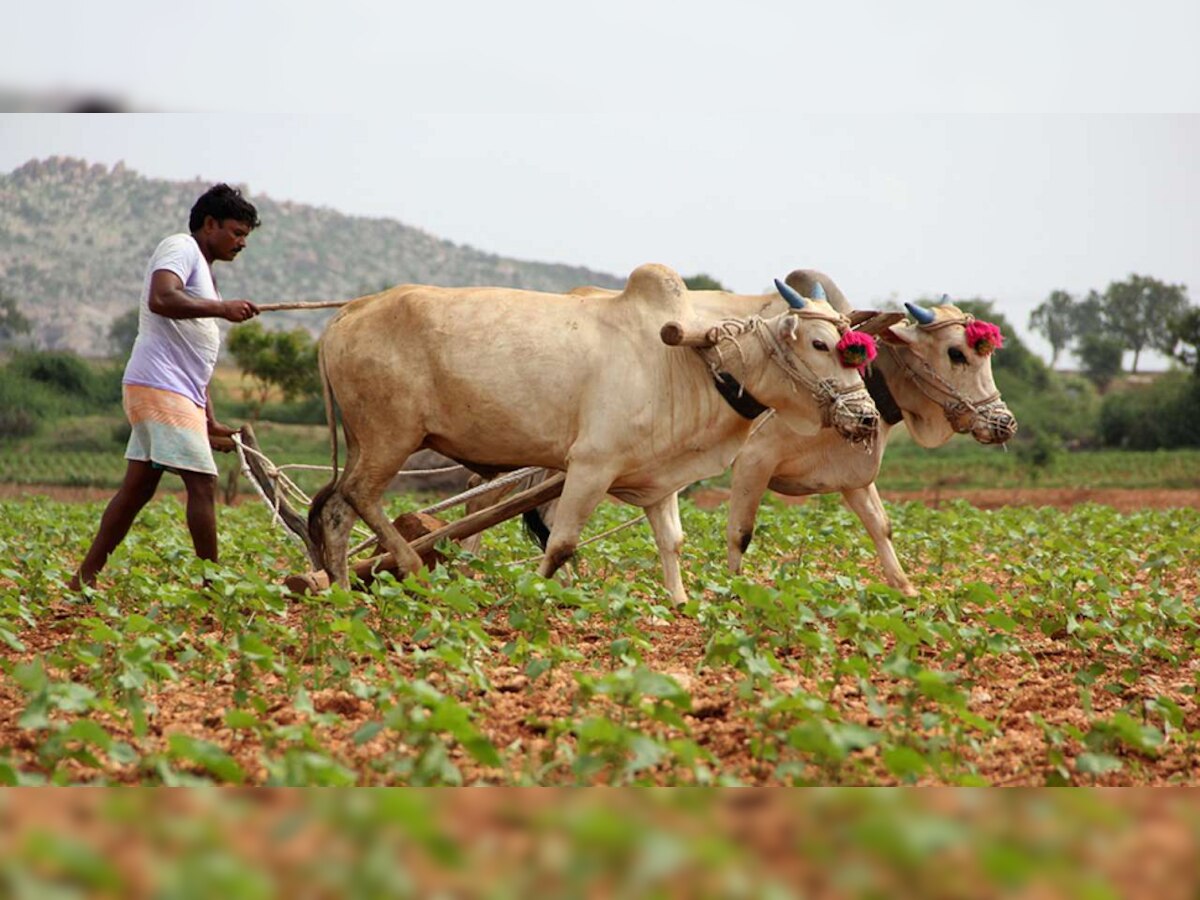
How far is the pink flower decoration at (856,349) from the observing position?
5281 millimetres

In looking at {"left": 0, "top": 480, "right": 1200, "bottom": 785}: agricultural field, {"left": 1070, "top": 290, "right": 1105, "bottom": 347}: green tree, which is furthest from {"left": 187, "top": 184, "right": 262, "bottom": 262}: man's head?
{"left": 1070, "top": 290, "right": 1105, "bottom": 347}: green tree

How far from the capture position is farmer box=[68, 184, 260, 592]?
5305mm

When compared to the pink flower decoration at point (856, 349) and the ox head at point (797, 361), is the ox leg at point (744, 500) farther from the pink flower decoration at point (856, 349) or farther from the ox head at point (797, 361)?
the pink flower decoration at point (856, 349)

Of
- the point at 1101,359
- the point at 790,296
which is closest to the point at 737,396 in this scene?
the point at 790,296

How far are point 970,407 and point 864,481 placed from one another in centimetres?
64

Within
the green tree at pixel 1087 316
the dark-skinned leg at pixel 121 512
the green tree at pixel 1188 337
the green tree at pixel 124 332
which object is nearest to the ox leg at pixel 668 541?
the dark-skinned leg at pixel 121 512

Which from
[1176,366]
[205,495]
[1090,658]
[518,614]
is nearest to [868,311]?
[1090,658]

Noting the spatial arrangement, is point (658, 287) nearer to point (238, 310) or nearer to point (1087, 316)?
point (238, 310)

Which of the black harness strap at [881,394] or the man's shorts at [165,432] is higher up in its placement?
the black harness strap at [881,394]

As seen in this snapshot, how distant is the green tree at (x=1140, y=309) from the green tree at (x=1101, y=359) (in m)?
0.73

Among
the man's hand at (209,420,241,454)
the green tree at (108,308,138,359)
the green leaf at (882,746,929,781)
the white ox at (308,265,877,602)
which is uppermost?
the white ox at (308,265,877,602)

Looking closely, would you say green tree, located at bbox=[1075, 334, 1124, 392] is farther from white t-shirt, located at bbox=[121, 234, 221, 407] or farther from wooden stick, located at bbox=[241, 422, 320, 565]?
white t-shirt, located at bbox=[121, 234, 221, 407]

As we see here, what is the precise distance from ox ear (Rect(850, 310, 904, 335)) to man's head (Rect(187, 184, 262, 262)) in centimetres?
262

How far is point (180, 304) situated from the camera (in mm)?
5230
